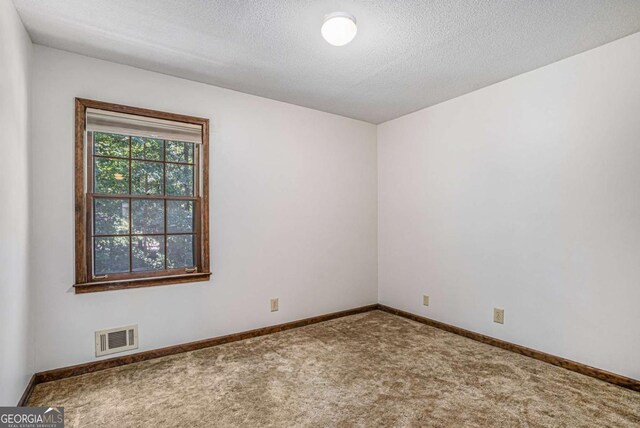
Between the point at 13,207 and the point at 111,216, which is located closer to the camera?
the point at 13,207

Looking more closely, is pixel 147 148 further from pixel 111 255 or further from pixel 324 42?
pixel 324 42

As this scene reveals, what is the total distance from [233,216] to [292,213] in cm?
70

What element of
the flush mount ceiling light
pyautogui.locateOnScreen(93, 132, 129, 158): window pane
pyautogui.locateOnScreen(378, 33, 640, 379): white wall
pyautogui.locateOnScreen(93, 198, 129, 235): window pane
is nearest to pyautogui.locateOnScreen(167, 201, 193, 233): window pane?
pyautogui.locateOnScreen(93, 198, 129, 235): window pane

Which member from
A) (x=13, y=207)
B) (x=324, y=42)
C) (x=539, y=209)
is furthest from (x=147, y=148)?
(x=539, y=209)

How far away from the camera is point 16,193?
202cm

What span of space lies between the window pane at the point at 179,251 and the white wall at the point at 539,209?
99.3 inches

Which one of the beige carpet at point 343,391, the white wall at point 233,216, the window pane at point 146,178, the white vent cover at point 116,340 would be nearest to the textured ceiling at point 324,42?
the white wall at point 233,216

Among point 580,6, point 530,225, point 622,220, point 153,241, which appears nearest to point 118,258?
point 153,241

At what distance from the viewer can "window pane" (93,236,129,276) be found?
105 inches

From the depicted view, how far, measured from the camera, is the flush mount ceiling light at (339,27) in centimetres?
204

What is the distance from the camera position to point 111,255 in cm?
273

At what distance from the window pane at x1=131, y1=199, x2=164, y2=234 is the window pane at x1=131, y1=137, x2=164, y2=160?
0.39 m

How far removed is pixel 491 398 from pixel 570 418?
0.43m

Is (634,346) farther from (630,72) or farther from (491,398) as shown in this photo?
(630,72)
